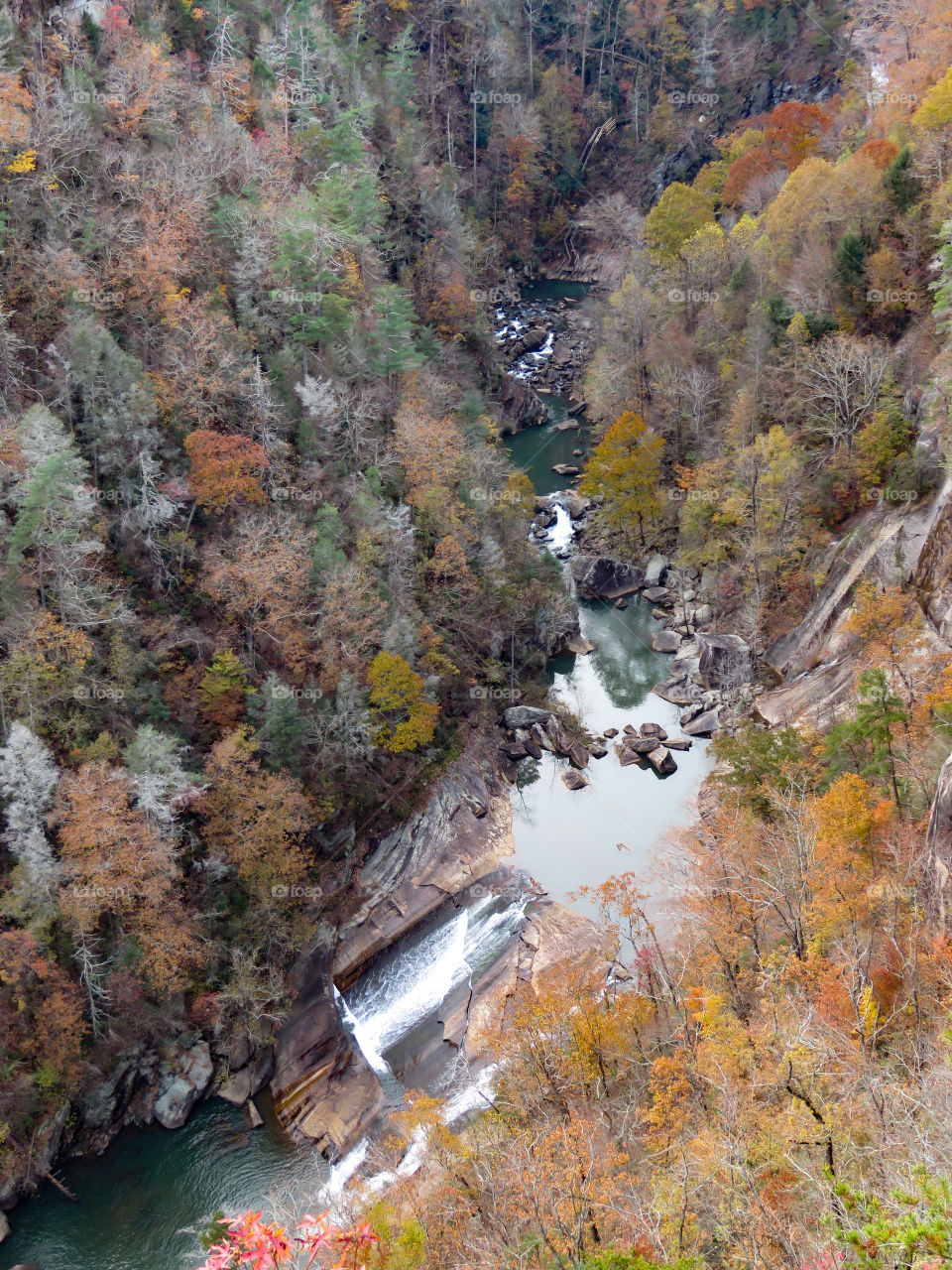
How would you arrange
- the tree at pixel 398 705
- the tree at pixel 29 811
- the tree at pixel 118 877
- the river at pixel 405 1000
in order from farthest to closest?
the tree at pixel 398 705 → the tree at pixel 118 877 → the tree at pixel 29 811 → the river at pixel 405 1000

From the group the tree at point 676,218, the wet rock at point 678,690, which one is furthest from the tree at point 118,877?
the tree at point 676,218

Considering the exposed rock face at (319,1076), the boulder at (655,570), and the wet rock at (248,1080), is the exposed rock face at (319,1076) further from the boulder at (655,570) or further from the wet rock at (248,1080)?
the boulder at (655,570)

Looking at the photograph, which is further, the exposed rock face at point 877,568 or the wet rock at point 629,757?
the wet rock at point 629,757

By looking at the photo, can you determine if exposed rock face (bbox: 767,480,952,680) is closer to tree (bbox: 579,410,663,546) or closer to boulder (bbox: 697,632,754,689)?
boulder (bbox: 697,632,754,689)

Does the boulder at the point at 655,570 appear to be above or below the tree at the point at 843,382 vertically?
below

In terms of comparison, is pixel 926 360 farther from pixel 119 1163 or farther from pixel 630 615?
pixel 119 1163

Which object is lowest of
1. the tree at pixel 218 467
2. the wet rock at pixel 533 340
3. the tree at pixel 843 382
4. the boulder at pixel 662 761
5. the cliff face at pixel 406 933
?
the cliff face at pixel 406 933

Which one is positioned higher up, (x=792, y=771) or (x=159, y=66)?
→ (x=159, y=66)

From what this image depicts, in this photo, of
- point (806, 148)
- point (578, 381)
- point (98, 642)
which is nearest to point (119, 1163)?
point (98, 642)

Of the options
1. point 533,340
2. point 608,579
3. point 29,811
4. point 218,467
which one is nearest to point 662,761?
point 608,579
